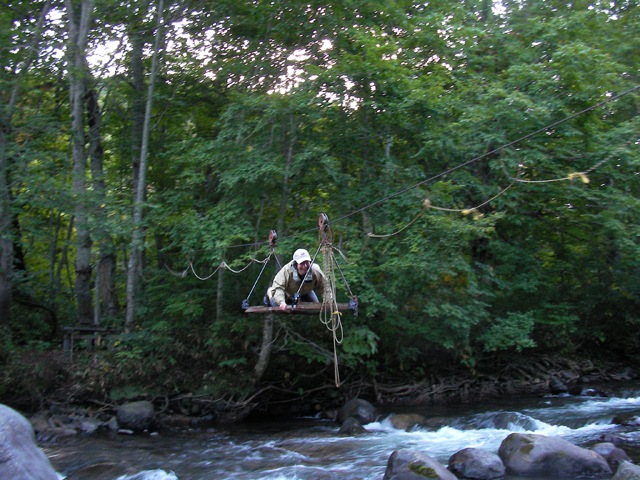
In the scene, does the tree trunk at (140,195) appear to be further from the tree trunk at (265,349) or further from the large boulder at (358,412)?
the large boulder at (358,412)

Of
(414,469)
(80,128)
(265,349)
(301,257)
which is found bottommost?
(414,469)

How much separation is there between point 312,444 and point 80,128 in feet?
31.4

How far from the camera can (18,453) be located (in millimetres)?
7977

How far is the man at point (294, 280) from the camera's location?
9.76m

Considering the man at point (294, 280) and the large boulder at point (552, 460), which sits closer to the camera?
the man at point (294, 280)

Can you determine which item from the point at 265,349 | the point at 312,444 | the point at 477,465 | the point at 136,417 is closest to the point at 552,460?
the point at 477,465

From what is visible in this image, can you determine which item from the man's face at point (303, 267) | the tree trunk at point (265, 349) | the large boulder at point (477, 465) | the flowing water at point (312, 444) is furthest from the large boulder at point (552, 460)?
the tree trunk at point (265, 349)

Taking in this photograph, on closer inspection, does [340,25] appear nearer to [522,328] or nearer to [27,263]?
[522,328]

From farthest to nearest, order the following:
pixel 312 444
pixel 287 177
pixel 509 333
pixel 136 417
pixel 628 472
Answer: pixel 509 333 < pixel 287 177 < pixel 136 417 < pixel 312 444 < pixel 628 472

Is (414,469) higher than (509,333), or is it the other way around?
(509,333)

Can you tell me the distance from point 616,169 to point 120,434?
1294 centimetres

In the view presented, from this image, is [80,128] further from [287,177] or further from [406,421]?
[406,421]

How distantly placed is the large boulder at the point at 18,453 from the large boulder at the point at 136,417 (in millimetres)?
5809

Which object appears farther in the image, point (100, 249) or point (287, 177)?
point (100, 249)
